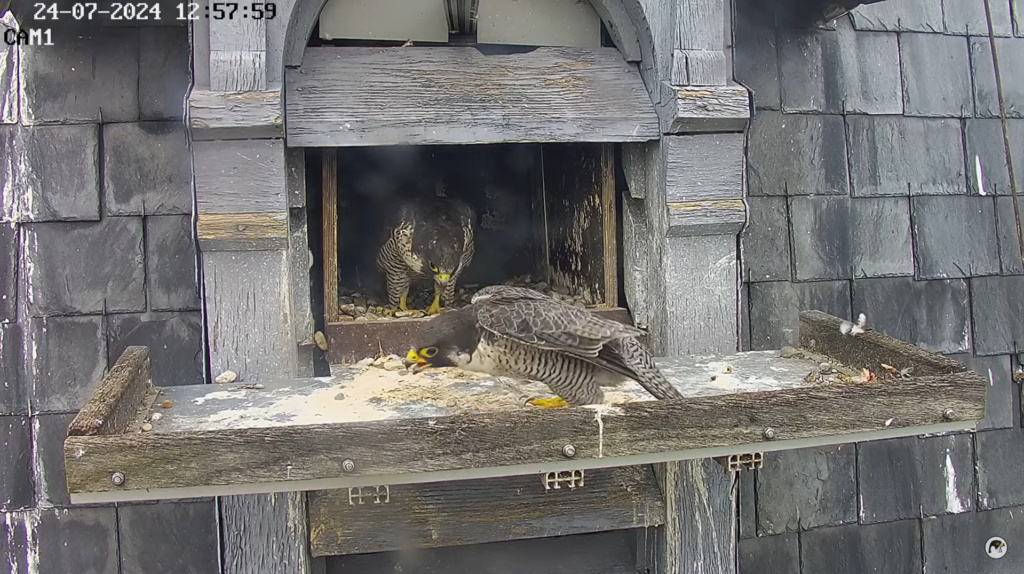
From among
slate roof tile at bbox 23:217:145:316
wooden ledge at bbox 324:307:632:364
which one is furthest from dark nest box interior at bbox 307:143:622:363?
slate roof tile at bbox 23:217:145:316

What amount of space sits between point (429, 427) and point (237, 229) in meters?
0.82

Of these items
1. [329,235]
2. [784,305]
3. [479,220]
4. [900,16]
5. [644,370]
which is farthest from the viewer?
[479,220]

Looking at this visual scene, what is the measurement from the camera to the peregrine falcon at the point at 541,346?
1.75 m

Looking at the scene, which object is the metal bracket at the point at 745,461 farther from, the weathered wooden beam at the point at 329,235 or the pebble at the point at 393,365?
the weathered wooden beam at the point at 329,235

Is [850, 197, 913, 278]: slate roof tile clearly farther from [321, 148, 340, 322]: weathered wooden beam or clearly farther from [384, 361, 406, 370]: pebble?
[321, 148, 340, 322]: weathered wooden beam

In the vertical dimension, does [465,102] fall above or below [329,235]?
above

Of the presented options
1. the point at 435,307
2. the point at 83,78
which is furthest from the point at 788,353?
the point at 83,78

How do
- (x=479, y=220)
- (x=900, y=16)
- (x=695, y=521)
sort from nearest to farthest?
(x=695, y=521) → (x=900, y=16) → (x=479, y=220)

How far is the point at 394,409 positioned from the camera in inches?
65.4

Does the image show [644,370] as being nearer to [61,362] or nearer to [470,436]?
[470,436]

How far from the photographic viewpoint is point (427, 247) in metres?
2.65

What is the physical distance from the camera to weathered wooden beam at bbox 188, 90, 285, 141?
6.07 ft

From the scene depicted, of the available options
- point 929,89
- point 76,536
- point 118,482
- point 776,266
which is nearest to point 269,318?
point 118,482

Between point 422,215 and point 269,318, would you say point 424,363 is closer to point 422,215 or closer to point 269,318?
point 269,318
